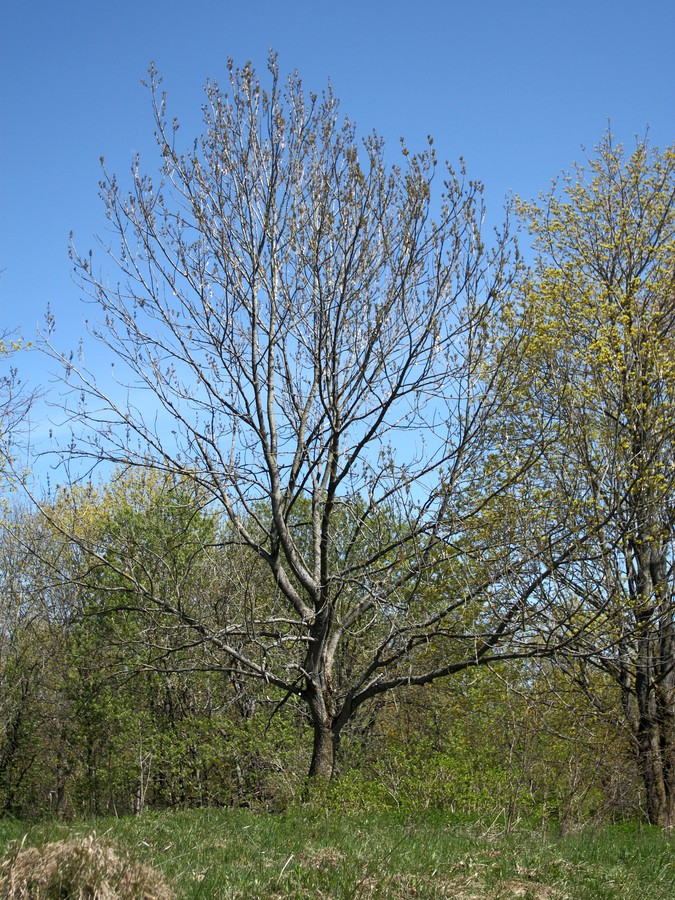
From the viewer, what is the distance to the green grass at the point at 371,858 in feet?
12.2

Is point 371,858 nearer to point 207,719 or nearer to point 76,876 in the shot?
point 76,876

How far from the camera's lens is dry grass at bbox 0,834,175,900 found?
9.77ft

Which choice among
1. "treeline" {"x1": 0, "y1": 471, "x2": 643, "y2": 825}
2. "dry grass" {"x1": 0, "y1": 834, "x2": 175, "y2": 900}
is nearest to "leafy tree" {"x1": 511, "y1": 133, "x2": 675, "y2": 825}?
"treeline" {"x1": 0, "y1": 471, "x2": 643, "y2": 825}

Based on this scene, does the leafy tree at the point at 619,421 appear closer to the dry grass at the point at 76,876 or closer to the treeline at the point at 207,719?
the treeline at the point at 207,719

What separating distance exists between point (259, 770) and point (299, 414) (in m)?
8.28

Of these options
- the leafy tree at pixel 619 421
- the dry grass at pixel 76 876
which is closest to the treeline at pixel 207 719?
the leafy tree at pixel 619 421

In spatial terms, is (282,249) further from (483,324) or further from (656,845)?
(656,845)

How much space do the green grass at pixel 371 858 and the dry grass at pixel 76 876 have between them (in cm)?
23

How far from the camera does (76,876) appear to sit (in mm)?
3062

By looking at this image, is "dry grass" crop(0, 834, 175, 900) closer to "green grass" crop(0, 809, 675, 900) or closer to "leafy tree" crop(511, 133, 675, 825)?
"green grass" crop(0, 809, 675, 900)

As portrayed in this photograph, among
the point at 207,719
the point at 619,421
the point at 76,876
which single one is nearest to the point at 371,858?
the point at 76,876

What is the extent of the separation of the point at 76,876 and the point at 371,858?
1940mm

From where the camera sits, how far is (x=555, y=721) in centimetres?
1076

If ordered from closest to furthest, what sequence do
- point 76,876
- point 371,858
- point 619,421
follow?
point 76,876, point 371,858, point 619,421
